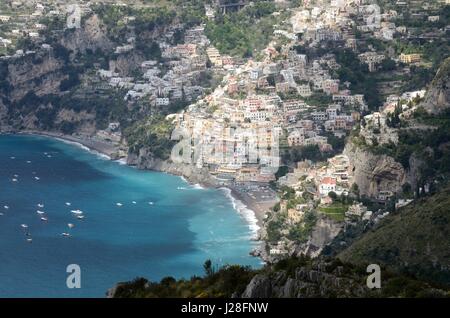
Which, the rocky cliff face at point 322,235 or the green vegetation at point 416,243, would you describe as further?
the rocky cliff face at point 322,235

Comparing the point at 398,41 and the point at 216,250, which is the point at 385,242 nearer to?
the point at 216,250

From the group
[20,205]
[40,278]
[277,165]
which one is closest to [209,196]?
[277,165]

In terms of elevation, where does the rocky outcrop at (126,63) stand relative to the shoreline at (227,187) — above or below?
above

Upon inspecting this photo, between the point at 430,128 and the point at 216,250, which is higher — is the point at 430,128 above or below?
above

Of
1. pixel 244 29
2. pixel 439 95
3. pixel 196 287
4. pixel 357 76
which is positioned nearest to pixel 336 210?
pixel 439 95

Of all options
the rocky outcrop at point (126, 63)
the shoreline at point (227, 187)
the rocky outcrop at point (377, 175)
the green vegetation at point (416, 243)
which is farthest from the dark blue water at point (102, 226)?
the rocky outcrop at point (126, 63)

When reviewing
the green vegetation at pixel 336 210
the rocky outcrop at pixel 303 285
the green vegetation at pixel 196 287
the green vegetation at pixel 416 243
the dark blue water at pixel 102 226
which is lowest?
the dark blue water at pixel 102 226

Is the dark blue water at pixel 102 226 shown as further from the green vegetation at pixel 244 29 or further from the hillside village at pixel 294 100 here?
the green vegetation at pixel 244 29
